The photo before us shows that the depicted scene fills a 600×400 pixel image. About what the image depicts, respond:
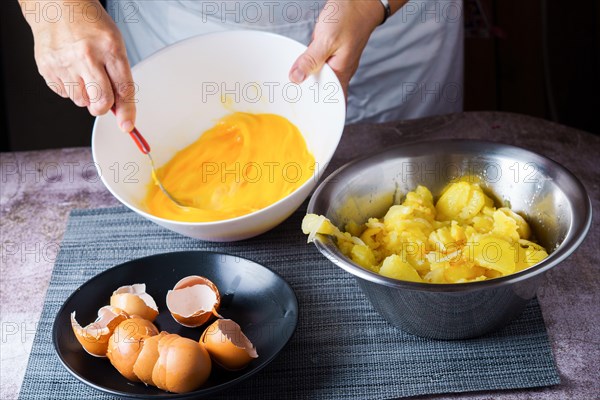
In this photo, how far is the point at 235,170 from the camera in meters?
1.56

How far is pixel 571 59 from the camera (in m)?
2.79

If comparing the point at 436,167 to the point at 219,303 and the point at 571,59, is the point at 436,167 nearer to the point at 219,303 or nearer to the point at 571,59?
the point at 219,303

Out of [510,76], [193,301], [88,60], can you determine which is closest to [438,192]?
[193,301]

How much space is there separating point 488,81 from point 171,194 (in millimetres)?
1678

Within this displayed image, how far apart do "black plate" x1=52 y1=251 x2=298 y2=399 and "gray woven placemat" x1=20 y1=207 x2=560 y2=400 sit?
0.05m

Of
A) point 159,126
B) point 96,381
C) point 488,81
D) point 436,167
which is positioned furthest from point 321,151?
point 488,81

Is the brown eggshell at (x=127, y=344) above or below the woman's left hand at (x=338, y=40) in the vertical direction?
below

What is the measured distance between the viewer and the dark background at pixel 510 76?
2449mm

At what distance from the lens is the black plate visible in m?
1.17

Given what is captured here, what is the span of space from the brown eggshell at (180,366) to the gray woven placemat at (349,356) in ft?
0.30

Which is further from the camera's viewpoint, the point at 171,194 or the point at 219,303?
the point at 171,194

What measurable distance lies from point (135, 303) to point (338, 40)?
0.66 meters

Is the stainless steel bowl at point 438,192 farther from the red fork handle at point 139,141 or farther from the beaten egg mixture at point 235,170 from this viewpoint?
the red fork handle at point 139,141

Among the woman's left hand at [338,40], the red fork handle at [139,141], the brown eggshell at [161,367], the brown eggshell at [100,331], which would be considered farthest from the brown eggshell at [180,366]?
the woman's left hand at [338,40]
